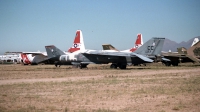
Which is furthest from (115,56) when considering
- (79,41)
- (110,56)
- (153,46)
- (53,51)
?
(53,51)

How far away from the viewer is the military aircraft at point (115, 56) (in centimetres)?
3238

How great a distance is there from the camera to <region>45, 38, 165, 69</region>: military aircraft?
106 ft

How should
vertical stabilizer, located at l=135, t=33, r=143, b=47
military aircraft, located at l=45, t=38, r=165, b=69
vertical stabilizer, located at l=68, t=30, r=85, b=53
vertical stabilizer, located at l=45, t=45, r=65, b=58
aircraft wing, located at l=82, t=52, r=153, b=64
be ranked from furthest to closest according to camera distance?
1. vertical stabilizer, located at l=135, t=33, r=143, b=47
2. vertical stabilizer, located at l=68, t=30, r=85, b=53
3. vertical stabilizer, located at l=45, t=45, r=65, b=58
4. military aircraft, located at l=45, t=38, r=165, b=69
5. aircraft wing, located at l=82, t=52, r=153, b=64

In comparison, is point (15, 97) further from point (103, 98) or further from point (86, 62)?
point (86, 62)

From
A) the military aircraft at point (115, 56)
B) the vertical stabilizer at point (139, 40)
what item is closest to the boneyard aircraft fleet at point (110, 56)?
the military aircraft at point (115, 56)

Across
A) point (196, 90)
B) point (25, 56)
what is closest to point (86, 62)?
point (25, 56)

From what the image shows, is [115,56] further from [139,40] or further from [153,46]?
[139,40]

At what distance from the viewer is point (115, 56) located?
33375 mm

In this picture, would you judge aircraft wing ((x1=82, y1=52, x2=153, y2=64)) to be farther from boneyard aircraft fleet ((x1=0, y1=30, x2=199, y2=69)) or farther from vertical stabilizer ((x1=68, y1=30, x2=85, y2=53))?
vertical stabilizer ((x1=68, y1=30, x2=85, y2=53))

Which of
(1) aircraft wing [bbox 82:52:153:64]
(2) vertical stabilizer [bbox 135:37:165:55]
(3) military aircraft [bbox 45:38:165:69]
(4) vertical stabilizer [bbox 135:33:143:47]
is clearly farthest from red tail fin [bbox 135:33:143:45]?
(1) aircraft wing [bbox 82:52:153:64]

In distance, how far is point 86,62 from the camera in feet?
116

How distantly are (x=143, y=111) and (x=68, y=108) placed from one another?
2.50 m

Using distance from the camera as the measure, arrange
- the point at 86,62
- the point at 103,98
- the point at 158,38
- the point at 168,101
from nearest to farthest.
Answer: the point at 168,101
the point at 103,98
the point at 158,38
the point at 86,62

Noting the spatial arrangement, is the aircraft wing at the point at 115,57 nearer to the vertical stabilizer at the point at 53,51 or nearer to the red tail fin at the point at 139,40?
the vertical stabilizer at the point at 53,51
